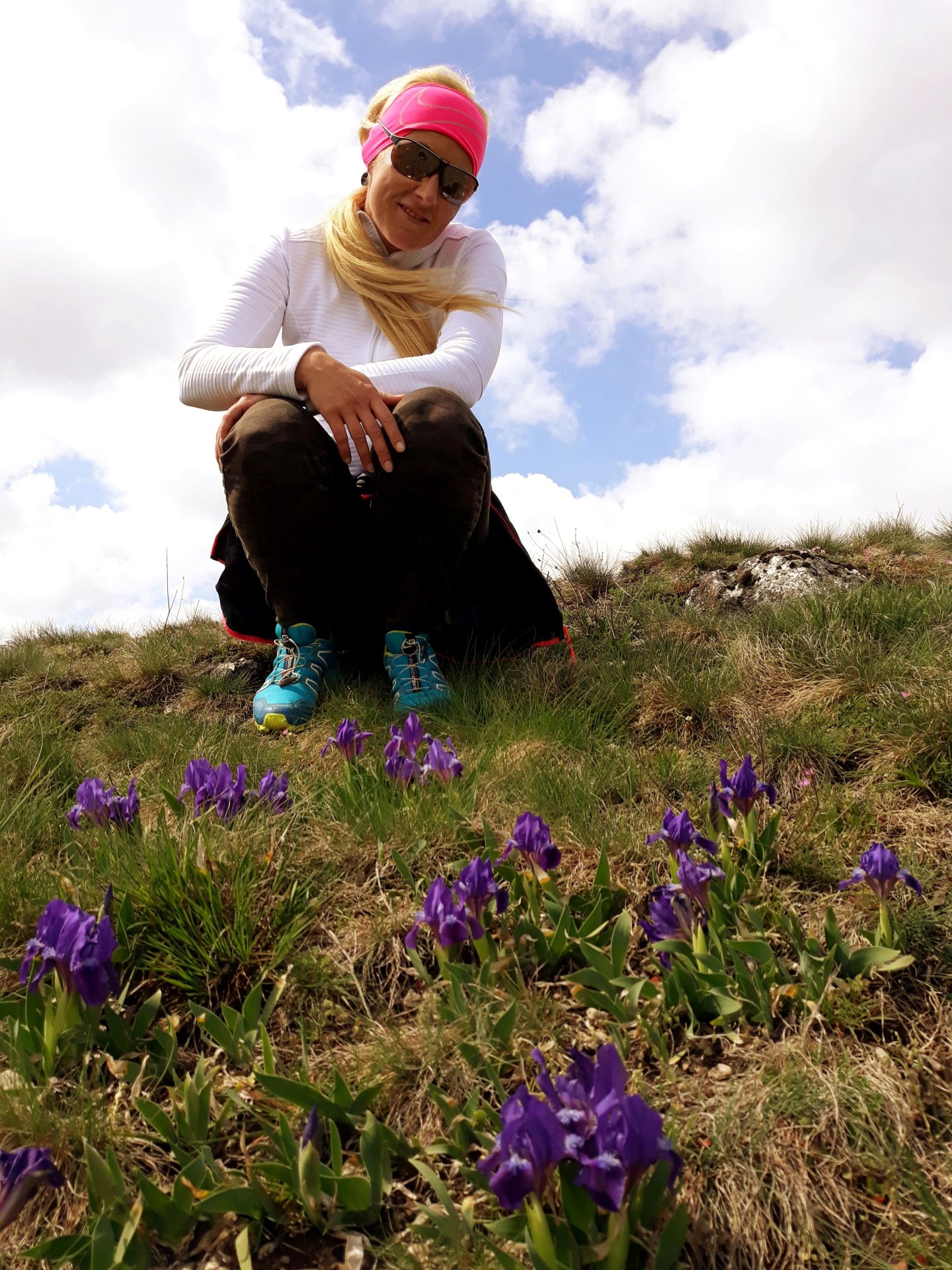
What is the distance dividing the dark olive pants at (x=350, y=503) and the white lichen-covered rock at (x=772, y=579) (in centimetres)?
232

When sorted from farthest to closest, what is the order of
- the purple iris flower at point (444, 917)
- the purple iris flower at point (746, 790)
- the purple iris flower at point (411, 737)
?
1. the purple iris flower at point (411, 737)
2. the purple iris flower at point (746, 790)
3. the purple iris flower at point (444, 917)

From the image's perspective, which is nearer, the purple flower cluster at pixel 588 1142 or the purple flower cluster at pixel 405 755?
the purple flower cluster at pixel 588 1142

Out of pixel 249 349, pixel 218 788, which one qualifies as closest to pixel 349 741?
pixel 218 788

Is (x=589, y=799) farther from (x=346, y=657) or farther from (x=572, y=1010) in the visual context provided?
(x=346, y=657)

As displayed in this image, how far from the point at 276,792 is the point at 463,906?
78 centimetres

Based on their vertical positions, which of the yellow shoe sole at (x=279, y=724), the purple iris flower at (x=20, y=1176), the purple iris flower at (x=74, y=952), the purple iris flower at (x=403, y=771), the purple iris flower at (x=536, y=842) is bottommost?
the purple iris flower at (x=20, y=1176)

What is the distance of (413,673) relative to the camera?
3.16 m

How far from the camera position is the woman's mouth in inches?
134

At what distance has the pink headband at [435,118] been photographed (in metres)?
3.24

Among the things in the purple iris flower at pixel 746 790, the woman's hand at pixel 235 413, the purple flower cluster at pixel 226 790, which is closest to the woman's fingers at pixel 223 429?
the woman's hand at pixel 235 413

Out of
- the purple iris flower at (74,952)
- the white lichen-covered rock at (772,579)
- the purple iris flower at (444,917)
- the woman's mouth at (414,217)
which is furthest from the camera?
the white lichen-covered rock at (772,579)

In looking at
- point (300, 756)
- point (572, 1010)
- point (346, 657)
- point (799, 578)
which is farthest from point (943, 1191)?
point (799, 578)

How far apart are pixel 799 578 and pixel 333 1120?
14.1 ft

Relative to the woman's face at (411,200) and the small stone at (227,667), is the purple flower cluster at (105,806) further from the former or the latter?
the woman's face at (411,200)
